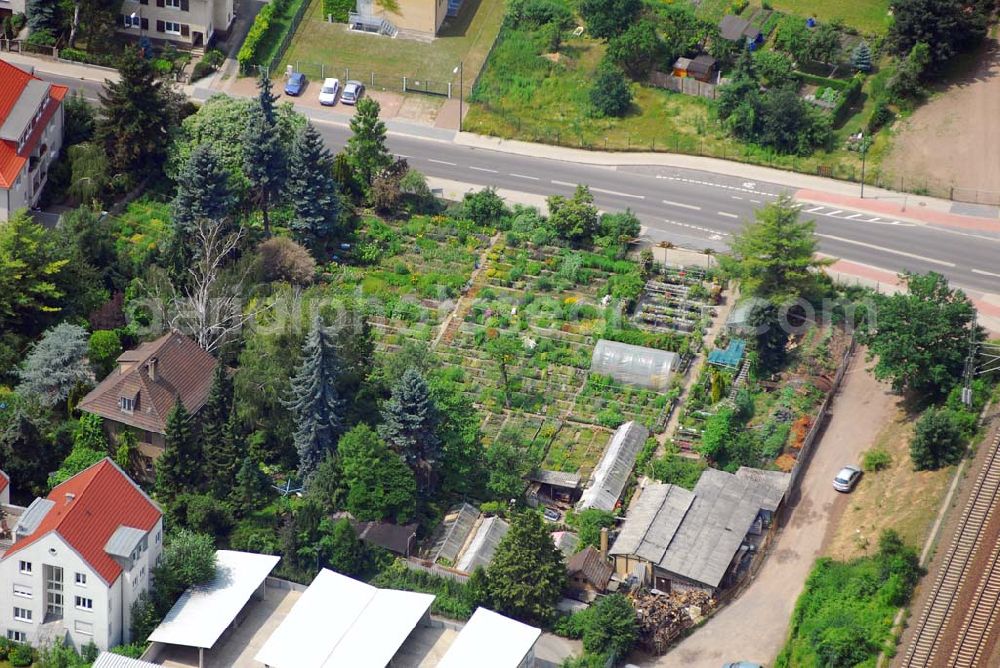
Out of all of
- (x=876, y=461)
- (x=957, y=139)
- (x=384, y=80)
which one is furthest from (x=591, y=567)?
(x=384, y=80)

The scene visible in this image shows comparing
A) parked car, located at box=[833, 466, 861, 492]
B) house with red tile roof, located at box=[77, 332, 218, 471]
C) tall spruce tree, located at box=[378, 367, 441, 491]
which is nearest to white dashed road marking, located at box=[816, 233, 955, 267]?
parked car, located at box=[833, 466, 861, 492]

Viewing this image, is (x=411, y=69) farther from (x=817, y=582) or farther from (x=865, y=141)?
(x=817, y=582)

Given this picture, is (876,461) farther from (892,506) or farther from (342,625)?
(342,625)

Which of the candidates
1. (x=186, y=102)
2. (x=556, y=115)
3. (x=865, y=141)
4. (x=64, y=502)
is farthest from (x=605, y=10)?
(x=64, y=502)

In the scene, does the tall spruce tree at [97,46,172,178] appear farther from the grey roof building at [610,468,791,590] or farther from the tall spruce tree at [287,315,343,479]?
the grey roof building at [610,468,791,590]

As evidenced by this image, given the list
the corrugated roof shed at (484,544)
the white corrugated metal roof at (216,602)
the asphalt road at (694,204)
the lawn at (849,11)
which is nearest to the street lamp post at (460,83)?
the asphalt road at (694,204)
